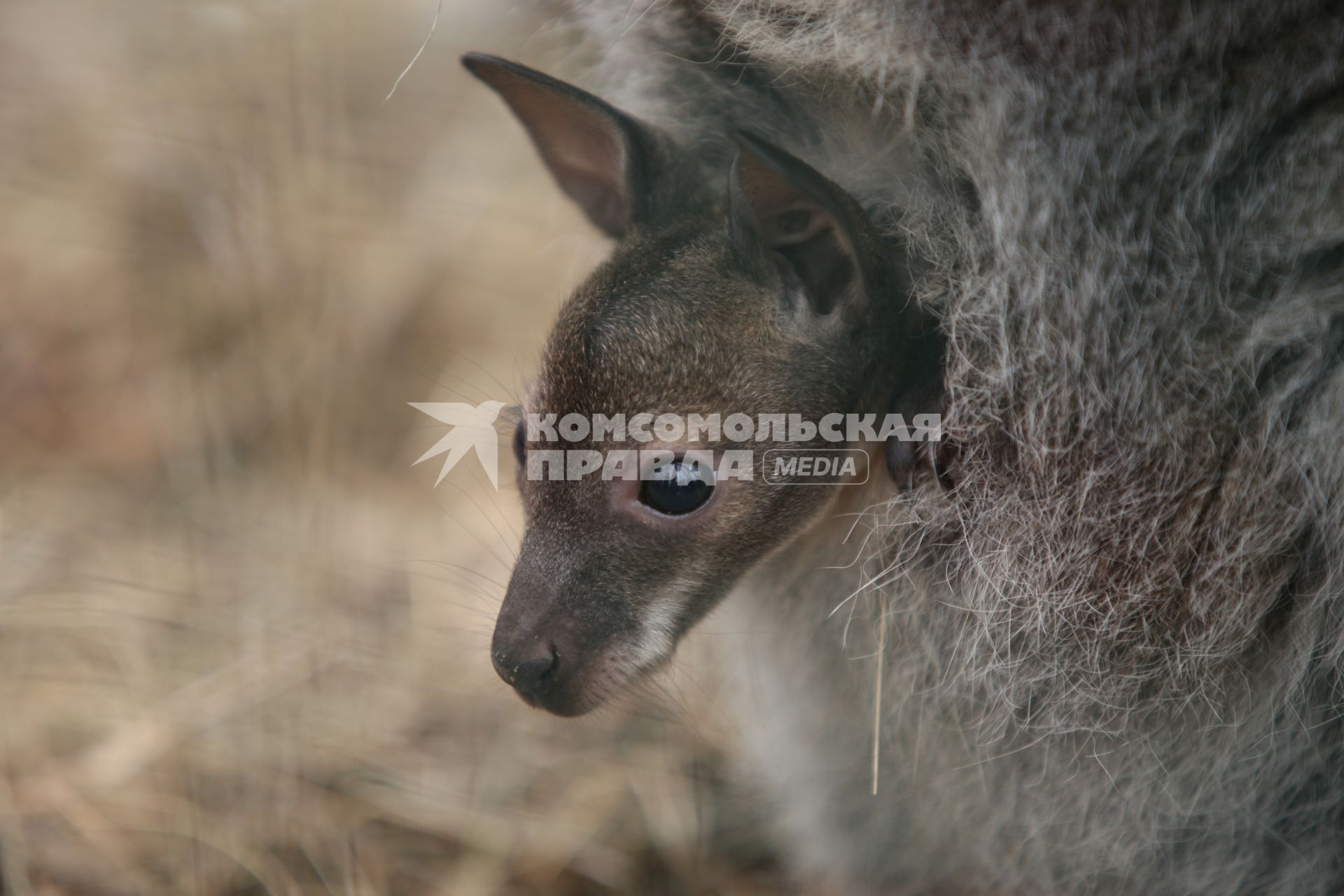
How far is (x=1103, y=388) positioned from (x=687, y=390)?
48 centimetres

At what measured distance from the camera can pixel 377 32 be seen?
3.65 meters

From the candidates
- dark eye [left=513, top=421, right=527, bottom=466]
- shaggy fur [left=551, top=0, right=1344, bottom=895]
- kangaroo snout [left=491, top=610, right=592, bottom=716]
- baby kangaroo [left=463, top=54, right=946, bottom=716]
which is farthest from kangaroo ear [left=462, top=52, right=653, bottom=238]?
kangaroo snout [left=491, top=610, right=592, bottom=716]

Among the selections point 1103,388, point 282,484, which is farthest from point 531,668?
point 282,484

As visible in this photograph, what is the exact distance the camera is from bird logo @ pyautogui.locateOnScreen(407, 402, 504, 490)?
198cm

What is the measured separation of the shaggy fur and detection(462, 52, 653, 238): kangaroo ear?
0.42 ft

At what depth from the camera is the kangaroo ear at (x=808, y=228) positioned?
1301 mm

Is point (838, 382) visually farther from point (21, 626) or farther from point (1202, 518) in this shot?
point (21, 626)

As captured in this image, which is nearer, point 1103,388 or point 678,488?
point 1103,388

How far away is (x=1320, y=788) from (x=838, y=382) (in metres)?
0.88

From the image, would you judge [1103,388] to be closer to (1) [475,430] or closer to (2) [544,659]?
(2) [544,659]

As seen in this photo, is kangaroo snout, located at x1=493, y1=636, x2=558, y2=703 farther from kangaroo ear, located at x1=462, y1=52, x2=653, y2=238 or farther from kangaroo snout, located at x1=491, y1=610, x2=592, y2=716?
kangaroo ear, located at x1=462, y1=52, x2=653, y2=238

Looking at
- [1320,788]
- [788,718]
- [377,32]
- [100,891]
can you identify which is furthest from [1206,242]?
[377,32]

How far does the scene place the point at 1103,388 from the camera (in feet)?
4.28

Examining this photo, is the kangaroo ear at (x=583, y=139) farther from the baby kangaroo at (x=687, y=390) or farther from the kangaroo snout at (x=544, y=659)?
the kangaroo snout at (x=544, y=659)
